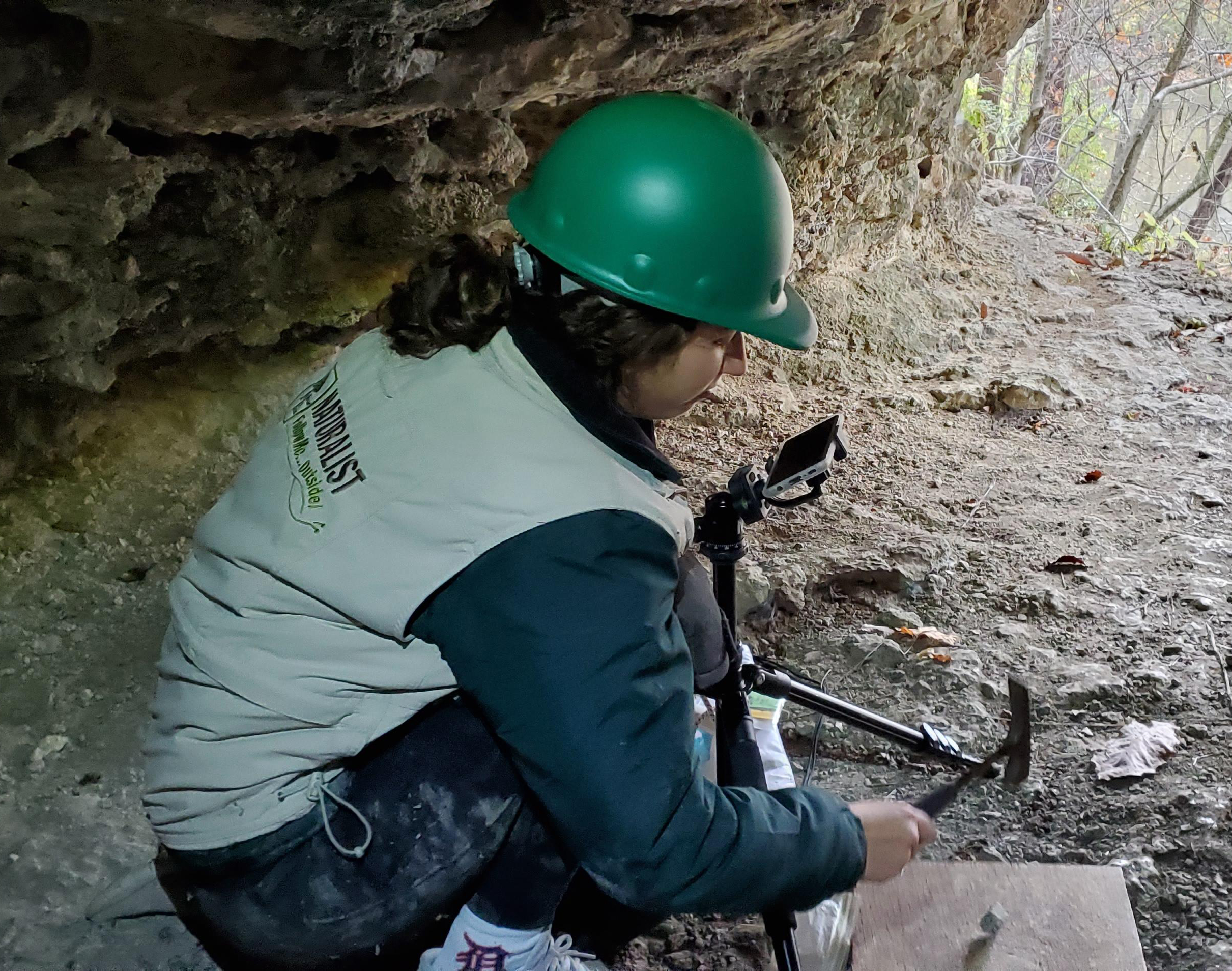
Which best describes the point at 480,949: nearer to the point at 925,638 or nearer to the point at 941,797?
the point at 941,797

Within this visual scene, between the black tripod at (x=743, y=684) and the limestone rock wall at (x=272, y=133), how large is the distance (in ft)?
3.19

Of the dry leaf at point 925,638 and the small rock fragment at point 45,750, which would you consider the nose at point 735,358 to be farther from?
the small rock fragment at point 45,750

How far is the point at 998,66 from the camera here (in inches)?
242

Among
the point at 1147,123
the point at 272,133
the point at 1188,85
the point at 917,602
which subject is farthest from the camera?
the point at 1147,123

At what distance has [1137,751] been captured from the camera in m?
1.99

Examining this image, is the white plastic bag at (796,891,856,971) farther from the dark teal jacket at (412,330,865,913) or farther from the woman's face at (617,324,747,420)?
the woman's face at (617,324,747,420)

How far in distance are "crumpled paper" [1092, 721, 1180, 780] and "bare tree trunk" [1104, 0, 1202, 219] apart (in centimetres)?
742

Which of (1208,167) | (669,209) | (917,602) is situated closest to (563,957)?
(669,209)

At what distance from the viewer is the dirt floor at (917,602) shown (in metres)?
1.68

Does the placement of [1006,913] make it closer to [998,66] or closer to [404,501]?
[404,501]

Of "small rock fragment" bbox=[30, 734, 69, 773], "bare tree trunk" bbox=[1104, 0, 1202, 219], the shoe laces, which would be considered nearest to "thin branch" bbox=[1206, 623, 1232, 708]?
the shoe laces

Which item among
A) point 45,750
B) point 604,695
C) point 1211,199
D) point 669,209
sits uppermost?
point 669,209

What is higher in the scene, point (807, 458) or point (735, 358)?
point (735, 358)

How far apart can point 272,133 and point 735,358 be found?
149 centimetres
